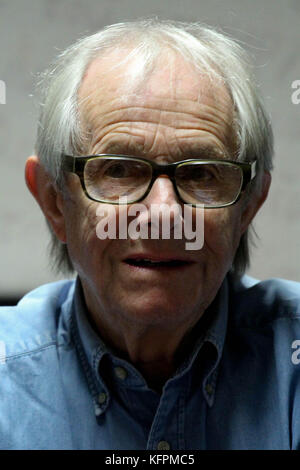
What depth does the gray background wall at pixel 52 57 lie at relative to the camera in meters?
1.77

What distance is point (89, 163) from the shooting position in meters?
1.08

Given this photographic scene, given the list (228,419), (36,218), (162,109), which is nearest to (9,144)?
(36,218)

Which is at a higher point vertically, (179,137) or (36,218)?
(179,137)

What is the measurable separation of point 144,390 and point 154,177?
405 mm

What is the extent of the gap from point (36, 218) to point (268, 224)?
0.76 meters

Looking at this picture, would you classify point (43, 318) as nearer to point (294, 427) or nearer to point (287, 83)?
point (294, 427)

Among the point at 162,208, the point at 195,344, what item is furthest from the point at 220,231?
the point at 195,344

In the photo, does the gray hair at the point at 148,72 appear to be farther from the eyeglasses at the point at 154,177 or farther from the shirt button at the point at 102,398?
the shirt button at the point at 102,398

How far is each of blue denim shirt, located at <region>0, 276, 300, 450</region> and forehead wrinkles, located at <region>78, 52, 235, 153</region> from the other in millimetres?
374

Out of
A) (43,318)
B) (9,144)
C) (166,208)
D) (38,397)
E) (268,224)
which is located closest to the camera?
(166,208)

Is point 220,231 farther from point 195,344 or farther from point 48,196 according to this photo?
point 48,196

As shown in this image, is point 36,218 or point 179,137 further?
point 36,218

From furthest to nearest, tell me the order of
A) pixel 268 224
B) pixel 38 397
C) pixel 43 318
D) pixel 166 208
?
pixel 268 224 → pixel 43 318 → pixel 38 397 → pixel 166 208
